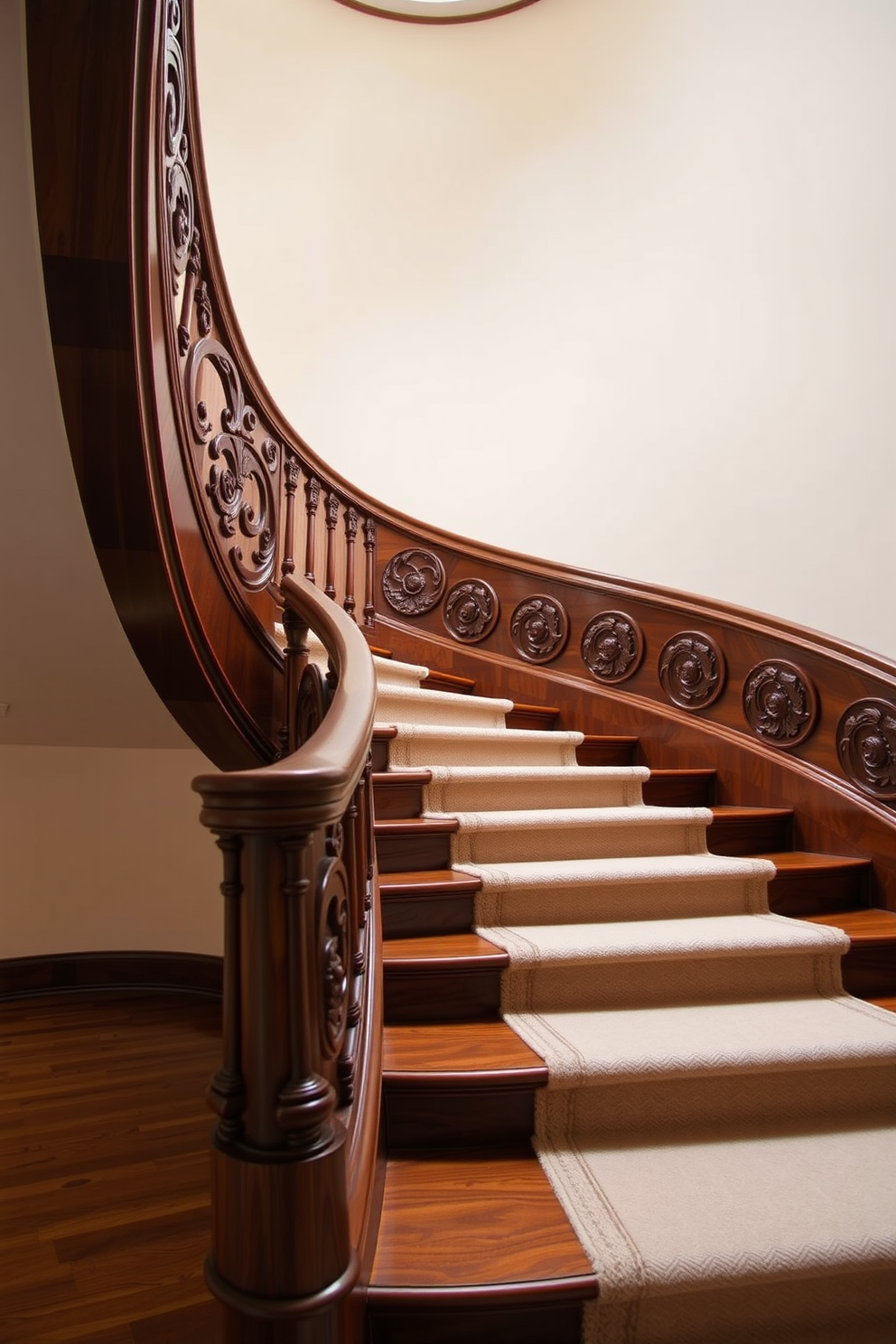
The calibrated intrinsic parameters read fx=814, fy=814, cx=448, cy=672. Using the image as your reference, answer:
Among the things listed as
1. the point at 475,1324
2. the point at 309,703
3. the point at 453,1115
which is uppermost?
the point at 309,703

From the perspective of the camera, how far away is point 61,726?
11.8ft

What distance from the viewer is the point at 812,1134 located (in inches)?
58.7

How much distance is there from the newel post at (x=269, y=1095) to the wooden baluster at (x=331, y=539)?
257 cm

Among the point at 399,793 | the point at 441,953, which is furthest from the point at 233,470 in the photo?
the point at 441,953

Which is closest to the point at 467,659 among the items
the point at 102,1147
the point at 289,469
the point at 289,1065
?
the point at 289,469

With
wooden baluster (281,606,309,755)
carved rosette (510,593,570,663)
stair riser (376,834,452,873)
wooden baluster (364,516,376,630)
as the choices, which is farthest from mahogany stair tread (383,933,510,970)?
wooden baluster (364,516,376,630)

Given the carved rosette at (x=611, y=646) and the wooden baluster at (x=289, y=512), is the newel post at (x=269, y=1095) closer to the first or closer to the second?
the wooden baluster at (x=289, y=512)

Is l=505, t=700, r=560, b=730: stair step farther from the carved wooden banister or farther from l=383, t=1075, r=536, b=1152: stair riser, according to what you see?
the carved wooden banister

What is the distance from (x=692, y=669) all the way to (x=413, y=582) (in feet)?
4.43

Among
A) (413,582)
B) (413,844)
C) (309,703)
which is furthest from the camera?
(413,582)

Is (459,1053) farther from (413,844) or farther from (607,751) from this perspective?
(607,751)

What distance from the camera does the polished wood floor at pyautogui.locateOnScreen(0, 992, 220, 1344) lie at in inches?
70.3

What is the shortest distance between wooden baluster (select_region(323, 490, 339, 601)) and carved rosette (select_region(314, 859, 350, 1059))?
2455 mm

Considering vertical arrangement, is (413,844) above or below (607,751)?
below
